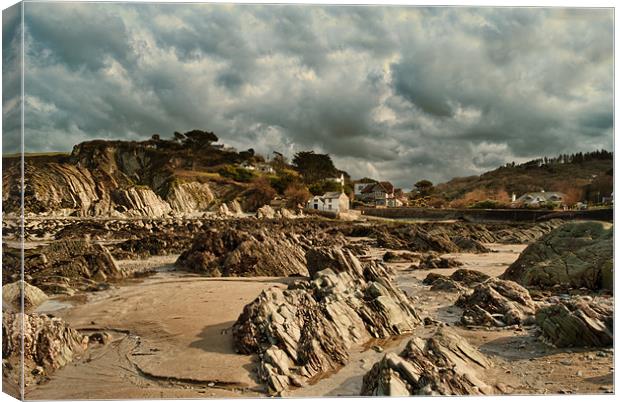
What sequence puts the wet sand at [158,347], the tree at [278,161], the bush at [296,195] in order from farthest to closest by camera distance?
the bush at [296,195] < the tree at [278,161] < the wet sand at [158,347]

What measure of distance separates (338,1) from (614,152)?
13.6ft

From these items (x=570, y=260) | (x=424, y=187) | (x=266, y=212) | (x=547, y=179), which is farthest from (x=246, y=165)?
(x=570, y=260)

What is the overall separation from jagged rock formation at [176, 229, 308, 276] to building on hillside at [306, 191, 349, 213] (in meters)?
1.11

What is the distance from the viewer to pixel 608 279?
27.1 feet

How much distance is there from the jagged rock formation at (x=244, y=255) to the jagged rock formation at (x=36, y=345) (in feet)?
16.0

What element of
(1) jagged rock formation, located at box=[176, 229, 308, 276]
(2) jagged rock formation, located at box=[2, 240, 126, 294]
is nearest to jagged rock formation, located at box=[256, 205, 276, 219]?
(1) jagged rock formation, located at box=[176, 229, 308, 276]

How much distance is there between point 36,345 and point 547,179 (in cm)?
789

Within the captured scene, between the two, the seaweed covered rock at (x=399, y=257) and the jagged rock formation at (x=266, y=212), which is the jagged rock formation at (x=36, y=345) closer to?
the jagged rock formation at (x=266, y=212)

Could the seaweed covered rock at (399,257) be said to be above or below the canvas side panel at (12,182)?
below

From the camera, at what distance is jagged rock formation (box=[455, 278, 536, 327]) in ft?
23.5

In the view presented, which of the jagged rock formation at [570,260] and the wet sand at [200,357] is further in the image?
the jagged rock formation at [570,260]

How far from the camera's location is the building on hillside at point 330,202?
11062mm

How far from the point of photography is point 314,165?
30.6 ft

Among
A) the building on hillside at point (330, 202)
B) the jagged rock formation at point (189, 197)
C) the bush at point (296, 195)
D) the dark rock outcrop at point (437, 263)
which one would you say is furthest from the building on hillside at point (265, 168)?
the dark rock outcrop at point (437, 263)
